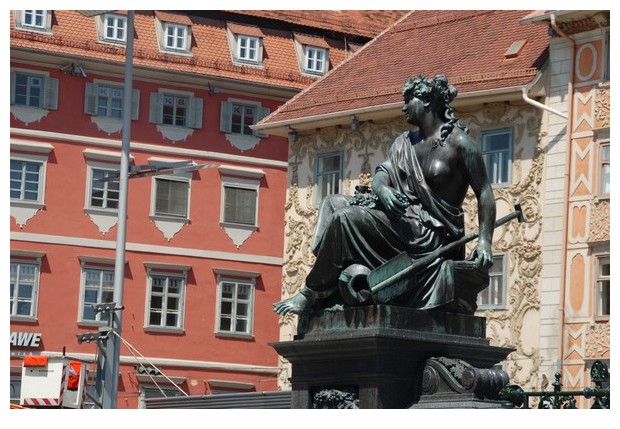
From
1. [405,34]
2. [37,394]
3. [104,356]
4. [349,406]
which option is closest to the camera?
[349,406]

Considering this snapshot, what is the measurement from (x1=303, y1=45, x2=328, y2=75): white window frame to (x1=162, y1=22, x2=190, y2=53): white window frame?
375cm

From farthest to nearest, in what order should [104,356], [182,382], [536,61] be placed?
[182,382] < [536,61] < [104,356]

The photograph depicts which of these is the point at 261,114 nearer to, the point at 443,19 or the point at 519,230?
the point at 443,19

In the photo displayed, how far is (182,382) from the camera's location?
50562mm

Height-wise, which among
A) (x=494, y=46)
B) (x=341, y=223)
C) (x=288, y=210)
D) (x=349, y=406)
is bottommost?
(x=349, y=406)

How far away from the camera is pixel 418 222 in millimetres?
12633

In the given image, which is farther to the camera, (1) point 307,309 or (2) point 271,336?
(2) point 271,336

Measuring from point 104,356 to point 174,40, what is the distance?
2239 centimetres

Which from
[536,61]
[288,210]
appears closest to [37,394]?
[536,61]

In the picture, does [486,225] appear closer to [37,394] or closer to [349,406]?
[349,406]

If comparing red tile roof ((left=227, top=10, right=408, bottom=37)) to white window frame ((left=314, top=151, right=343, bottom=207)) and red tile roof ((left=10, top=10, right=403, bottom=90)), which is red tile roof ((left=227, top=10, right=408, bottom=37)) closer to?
red tile roof ((left=10, top=10, right=403, bottom=90))

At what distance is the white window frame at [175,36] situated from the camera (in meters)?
52.3

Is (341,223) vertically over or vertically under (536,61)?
under

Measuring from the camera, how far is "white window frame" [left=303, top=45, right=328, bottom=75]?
54125mm
